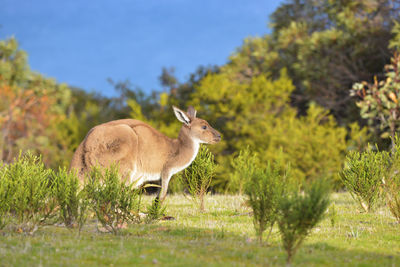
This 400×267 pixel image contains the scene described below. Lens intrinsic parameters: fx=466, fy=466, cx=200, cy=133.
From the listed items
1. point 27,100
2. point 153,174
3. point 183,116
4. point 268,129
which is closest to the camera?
point 153,174

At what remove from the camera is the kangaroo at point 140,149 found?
28.6 feet

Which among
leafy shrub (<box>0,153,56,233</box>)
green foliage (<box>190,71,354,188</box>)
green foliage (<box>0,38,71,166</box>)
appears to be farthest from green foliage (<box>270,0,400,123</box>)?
leafy shrub (<box>0,153,56,233</box>)

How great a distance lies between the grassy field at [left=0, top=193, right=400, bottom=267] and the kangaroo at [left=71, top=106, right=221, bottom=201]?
106 cm

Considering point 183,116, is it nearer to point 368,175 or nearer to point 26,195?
point 26,195

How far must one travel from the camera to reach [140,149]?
9180 mm

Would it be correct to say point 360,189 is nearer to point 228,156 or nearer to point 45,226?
point 45,226

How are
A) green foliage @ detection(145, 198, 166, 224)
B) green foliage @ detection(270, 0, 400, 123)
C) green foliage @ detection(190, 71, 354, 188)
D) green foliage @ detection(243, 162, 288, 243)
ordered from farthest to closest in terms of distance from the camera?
green foliage @ detection(270, 0, 400, 123)
green foliage @ detection(190, 71, 354, 188)
green foliage @ detection(145, 198, 166, 224)
green foliage @ detection(243, 162, 288, 243)

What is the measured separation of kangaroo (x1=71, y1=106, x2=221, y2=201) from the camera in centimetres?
870

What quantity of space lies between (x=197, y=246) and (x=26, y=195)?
3.05m

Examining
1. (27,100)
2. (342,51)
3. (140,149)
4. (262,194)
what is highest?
(342,51)

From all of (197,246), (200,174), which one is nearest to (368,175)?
(200,174)

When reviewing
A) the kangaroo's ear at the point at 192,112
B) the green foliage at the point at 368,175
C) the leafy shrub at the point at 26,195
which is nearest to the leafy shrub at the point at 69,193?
the leafy shrub at the point at 26,195

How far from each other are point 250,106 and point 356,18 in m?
7.57

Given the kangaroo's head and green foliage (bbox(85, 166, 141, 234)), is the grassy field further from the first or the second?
the kangaroo's head
